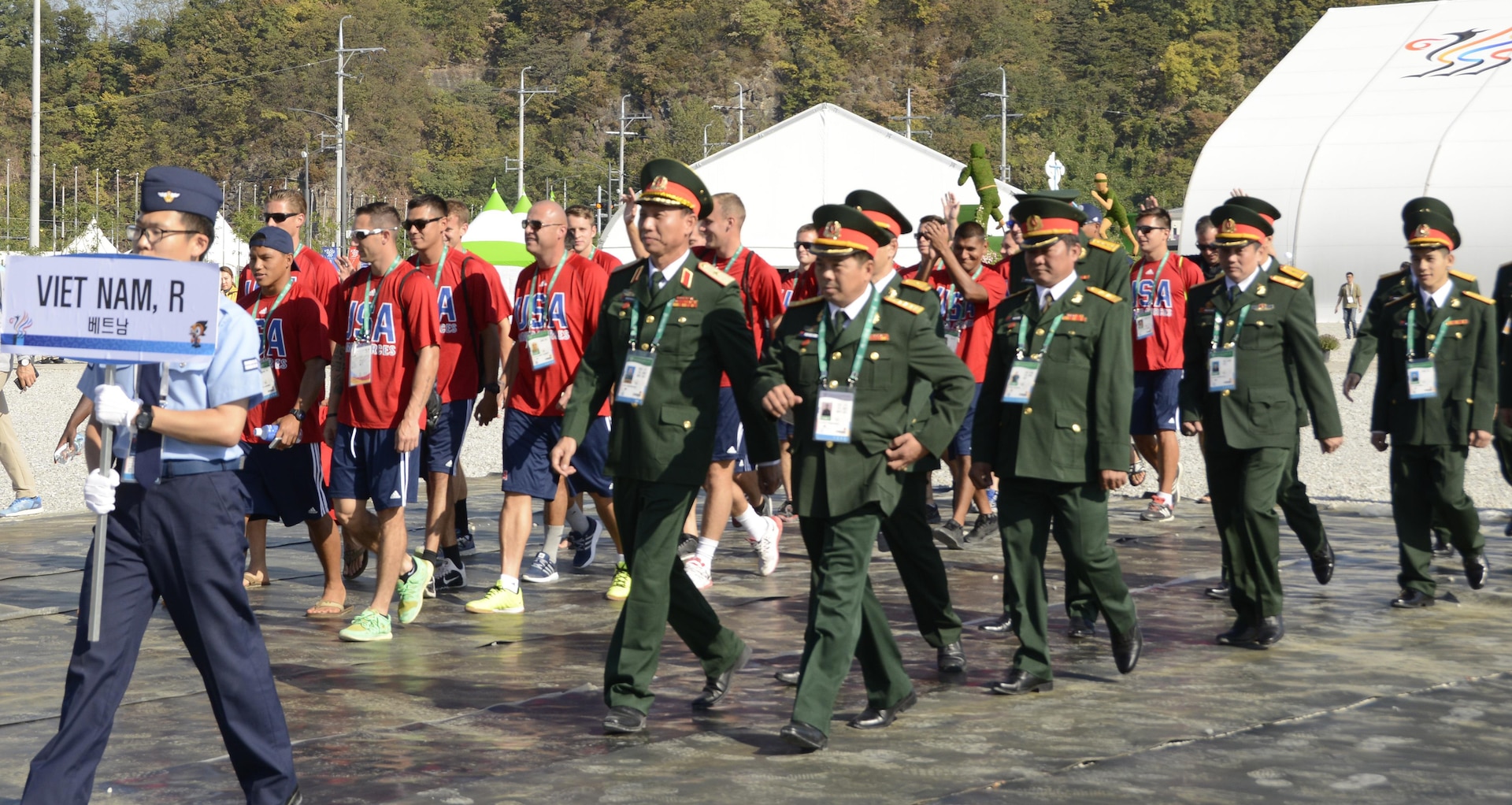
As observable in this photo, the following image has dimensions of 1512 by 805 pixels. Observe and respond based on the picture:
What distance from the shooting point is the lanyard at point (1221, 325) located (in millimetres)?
7645

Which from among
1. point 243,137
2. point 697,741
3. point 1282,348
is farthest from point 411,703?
point 243,137

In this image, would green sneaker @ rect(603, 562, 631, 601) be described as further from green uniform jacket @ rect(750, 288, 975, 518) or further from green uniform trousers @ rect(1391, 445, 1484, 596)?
green uniform trousers @ rect(1391, 445, 1484, 596)

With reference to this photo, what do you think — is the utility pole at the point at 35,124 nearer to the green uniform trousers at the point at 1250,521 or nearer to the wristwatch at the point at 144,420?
the green uniform trousers at the point at 1250,521

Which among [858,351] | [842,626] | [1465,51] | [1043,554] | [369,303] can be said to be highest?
[1465,51]

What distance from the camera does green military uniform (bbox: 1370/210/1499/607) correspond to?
342 inches

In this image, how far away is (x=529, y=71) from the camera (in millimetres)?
151250

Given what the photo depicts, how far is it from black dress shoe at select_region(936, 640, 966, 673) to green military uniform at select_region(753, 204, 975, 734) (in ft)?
2.76

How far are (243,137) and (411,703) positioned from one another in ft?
423

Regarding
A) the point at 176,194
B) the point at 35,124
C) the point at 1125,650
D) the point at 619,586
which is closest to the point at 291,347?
the point at 619,586

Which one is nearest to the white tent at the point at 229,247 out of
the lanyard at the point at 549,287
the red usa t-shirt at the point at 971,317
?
the red usa t-shirt at the point at 971,317

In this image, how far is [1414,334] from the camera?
884 cm

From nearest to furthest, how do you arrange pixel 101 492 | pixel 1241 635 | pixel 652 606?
pixel 101 492 → pixel 652 606 → pixel 1241 635

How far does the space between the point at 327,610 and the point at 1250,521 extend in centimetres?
425

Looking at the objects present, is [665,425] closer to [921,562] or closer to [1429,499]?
[921,562]
